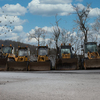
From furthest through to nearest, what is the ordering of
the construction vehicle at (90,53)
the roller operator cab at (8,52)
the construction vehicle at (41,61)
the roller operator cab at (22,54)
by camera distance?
the roller operator cab at (8,52) < the roller operator cab at (22,54) < the construction vehicle at (90,53) < the construction vehicle at (41,61)

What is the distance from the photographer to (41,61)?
22.7 meters

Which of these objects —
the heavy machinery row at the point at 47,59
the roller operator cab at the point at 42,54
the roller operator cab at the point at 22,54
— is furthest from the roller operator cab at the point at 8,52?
the roller operator cab at the point at 42,54

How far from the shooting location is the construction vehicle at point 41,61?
20.5 meters

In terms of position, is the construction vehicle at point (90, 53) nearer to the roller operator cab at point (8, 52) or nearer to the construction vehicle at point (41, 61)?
the construction vehicle at point (41, 61)

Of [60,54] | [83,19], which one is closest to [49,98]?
[60,54]

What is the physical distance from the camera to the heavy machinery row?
20.6 meters

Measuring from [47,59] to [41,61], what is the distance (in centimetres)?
79

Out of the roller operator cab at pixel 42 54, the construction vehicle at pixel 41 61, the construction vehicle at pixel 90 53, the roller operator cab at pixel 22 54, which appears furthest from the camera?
the roller operator cab at pixel 22 54

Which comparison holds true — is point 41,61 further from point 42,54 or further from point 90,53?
point 90,53

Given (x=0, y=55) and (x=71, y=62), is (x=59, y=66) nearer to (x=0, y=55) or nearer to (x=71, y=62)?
(x=71, y=62)

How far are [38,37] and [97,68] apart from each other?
37.3 metres

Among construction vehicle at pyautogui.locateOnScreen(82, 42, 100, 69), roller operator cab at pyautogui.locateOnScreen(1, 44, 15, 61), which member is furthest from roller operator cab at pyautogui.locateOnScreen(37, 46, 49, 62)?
construction vehicle at pyautogui.locateOnScreen(82, 42, 100, 69)

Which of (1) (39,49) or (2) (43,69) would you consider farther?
(1) (39,49)

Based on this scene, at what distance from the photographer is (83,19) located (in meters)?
40.0
